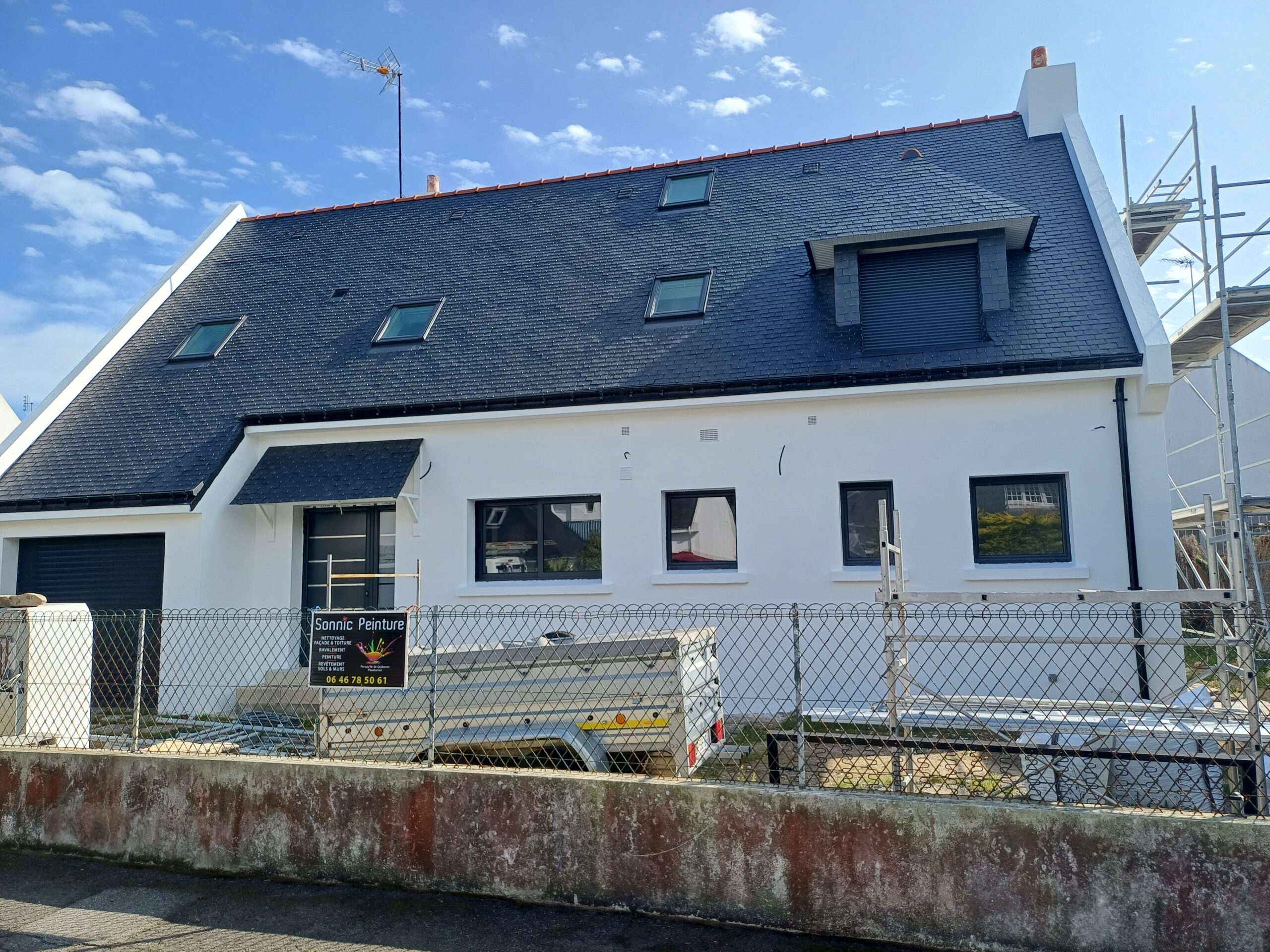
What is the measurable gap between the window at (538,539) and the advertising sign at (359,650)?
18.2 ft

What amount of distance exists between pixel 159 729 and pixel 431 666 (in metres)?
6.02

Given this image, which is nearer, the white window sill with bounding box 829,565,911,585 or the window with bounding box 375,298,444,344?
the white window sill with bounding box 829,565,911,585

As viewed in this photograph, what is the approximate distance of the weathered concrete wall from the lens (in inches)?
165

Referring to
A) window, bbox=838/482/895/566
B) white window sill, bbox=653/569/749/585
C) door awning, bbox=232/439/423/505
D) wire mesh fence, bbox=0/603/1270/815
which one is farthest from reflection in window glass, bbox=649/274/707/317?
wire mesh fence, bbox=0/603/1270/815

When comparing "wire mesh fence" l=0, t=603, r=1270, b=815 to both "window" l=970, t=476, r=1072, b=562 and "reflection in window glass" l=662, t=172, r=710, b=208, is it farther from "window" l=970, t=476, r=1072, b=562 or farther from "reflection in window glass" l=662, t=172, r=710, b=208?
"reflection in window glass" l=662, t=172, r=710, b=208

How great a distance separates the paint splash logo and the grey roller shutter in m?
7.31

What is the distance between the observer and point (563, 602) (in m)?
11.0

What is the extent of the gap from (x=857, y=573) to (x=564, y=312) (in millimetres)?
5762

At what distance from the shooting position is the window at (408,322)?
13.2 metres

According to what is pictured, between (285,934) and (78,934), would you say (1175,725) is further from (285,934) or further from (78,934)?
(78,934)

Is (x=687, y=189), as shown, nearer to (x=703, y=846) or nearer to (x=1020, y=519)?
(x=1020, y=519)

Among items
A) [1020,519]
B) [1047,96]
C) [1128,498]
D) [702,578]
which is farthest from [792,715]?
[1047,96]

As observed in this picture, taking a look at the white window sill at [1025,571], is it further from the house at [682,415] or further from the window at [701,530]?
the window at [701,530]

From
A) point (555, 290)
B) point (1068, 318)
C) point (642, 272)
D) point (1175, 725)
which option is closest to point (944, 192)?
point (1068, 318)
